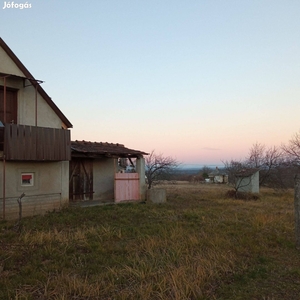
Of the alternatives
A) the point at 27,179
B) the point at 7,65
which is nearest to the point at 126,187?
the point at 27,179

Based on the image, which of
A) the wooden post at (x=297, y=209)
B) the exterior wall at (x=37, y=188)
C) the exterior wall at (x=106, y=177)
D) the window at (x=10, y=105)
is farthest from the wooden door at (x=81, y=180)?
the wooden post at (x=297, y=209)

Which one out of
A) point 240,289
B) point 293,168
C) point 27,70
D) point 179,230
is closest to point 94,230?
point 179,230

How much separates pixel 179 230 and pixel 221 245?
170 centimetres

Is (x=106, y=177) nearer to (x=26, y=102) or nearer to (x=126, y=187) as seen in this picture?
(x=126, y=187)

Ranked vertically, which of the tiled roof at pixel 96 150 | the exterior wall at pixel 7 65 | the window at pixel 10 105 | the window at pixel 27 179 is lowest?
the window at pixel 27 179

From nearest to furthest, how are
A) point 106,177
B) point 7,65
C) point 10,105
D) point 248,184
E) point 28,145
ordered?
1. point 28,145
2. point 7,65
3. point 10,105
4. point 106,177
5. point 248,184

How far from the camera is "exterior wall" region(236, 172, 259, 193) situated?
65.1 ft

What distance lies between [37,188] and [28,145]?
6.29 ft

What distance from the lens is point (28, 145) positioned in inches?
443

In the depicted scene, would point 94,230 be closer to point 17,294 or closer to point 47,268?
point 47,268

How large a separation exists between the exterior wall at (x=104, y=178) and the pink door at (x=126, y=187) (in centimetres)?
86

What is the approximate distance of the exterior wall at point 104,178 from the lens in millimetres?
16141

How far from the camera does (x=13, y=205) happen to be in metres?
11.2

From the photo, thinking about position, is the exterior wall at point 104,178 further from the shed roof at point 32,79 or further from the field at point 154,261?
the field at point 154,261
